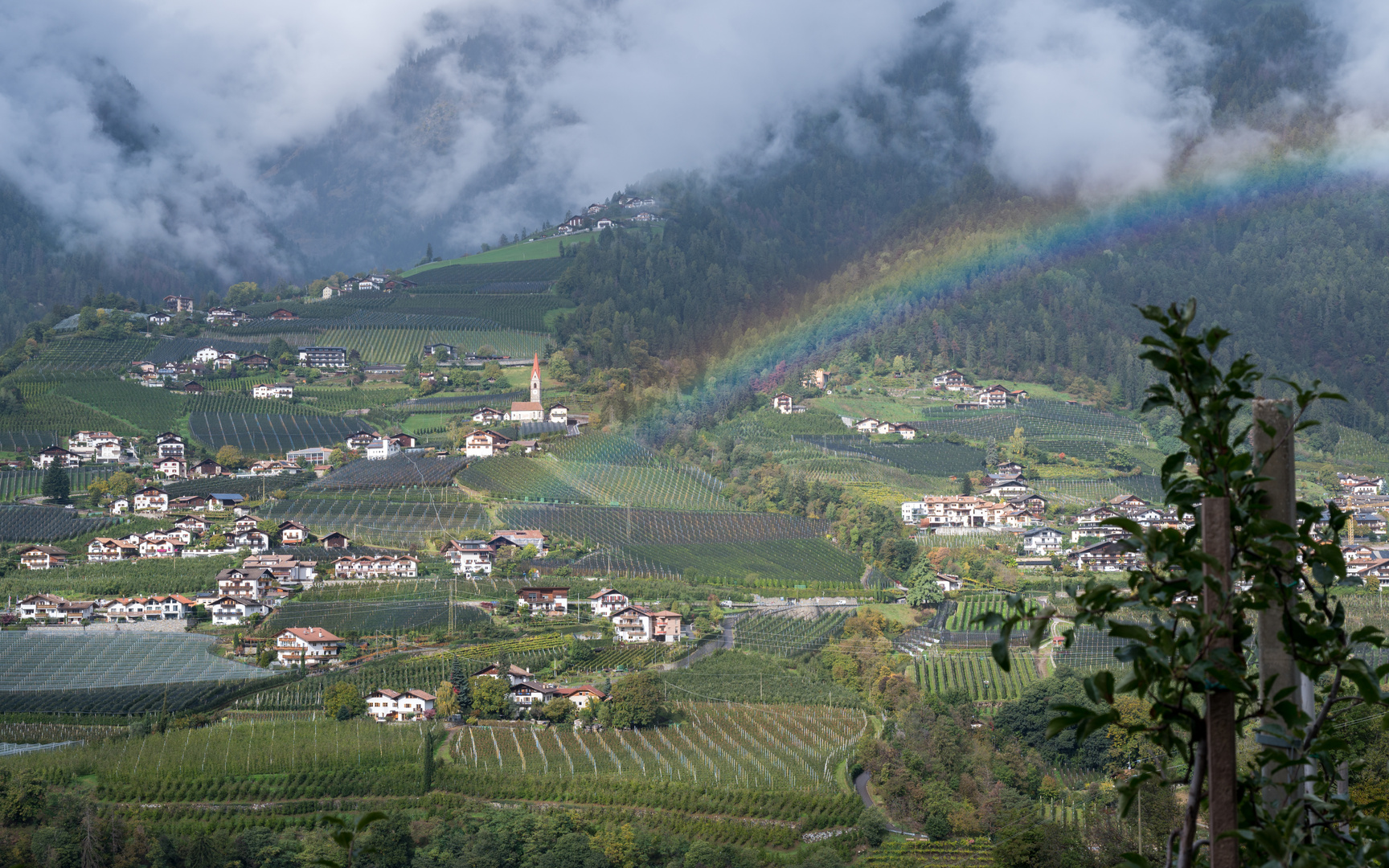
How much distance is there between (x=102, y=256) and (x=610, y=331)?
40980mm

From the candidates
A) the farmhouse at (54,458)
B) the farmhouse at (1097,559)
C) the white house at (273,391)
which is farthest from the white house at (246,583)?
the farmhouse at (1097,559)

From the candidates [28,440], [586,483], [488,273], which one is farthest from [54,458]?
[488,273]

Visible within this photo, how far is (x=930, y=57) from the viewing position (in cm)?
8531

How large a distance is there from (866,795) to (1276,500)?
52.6 feet

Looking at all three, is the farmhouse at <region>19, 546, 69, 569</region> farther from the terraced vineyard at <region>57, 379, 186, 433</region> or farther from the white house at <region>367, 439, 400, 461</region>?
the terraced vineyard at <region>57, 379, 186, 433</region>

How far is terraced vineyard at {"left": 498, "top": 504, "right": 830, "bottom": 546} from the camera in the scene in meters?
32.4

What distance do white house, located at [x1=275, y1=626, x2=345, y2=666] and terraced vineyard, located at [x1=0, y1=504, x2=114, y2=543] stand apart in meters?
9.41

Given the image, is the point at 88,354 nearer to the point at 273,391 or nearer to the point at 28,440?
the point at 273,391

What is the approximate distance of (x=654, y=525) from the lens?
33562 millimetres

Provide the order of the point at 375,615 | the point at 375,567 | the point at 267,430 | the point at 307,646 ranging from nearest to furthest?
the point at 307,646, the point at 375,615, the point at 375,567, the point at 267,430

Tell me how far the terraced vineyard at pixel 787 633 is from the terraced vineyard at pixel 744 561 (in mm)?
2838

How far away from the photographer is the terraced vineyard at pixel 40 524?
30553mm

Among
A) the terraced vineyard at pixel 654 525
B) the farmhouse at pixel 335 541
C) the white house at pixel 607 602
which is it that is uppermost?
the terraced vineyard at pixel 654 525

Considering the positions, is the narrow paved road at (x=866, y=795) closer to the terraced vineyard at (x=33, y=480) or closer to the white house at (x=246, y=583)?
the white house at (x=246, y=583)
